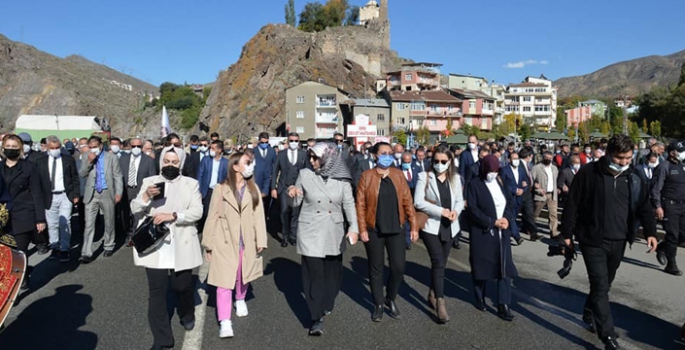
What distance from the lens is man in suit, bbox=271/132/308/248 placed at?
9.47 m

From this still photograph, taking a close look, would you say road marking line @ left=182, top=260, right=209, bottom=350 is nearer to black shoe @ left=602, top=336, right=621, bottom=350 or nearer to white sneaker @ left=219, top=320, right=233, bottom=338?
white sneaker @ left=219, top=320, right=233, bottom=338

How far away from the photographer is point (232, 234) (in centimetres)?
487

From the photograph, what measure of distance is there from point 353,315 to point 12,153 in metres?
4.71

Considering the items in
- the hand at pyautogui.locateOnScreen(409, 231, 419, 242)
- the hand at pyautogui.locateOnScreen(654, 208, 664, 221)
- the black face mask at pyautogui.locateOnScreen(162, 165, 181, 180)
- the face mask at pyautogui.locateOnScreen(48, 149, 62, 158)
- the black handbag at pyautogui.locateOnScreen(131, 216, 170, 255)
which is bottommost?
the hand at pyautogui.locateOnScreen(654, 208, 664, 221)

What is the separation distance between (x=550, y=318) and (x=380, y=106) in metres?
72.5

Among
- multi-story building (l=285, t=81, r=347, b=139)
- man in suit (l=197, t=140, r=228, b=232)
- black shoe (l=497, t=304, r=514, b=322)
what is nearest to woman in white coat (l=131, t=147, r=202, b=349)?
black shoe (l=497, t=304, r=514, b=322)

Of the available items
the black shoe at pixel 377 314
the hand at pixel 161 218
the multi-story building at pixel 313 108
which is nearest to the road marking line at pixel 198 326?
the hand at pixel 161 218

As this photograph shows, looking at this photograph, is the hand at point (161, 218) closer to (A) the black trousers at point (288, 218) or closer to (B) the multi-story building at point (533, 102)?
(A) the black trousers at point (288, 218)

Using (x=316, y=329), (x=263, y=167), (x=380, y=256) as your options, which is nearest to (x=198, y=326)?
(x=316, y=329)

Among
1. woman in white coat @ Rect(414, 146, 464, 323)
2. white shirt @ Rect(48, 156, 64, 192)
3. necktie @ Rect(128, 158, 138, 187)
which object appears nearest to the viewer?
woman in white coat @ Rect(414, 146, 464, 323)

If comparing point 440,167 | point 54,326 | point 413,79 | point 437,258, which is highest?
point 413,79

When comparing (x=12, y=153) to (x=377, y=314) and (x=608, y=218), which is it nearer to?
(x=377, y=314)

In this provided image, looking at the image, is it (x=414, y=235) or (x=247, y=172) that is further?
(x=414, y=235)

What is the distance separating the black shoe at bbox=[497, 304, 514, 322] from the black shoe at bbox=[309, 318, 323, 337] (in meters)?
2.01
